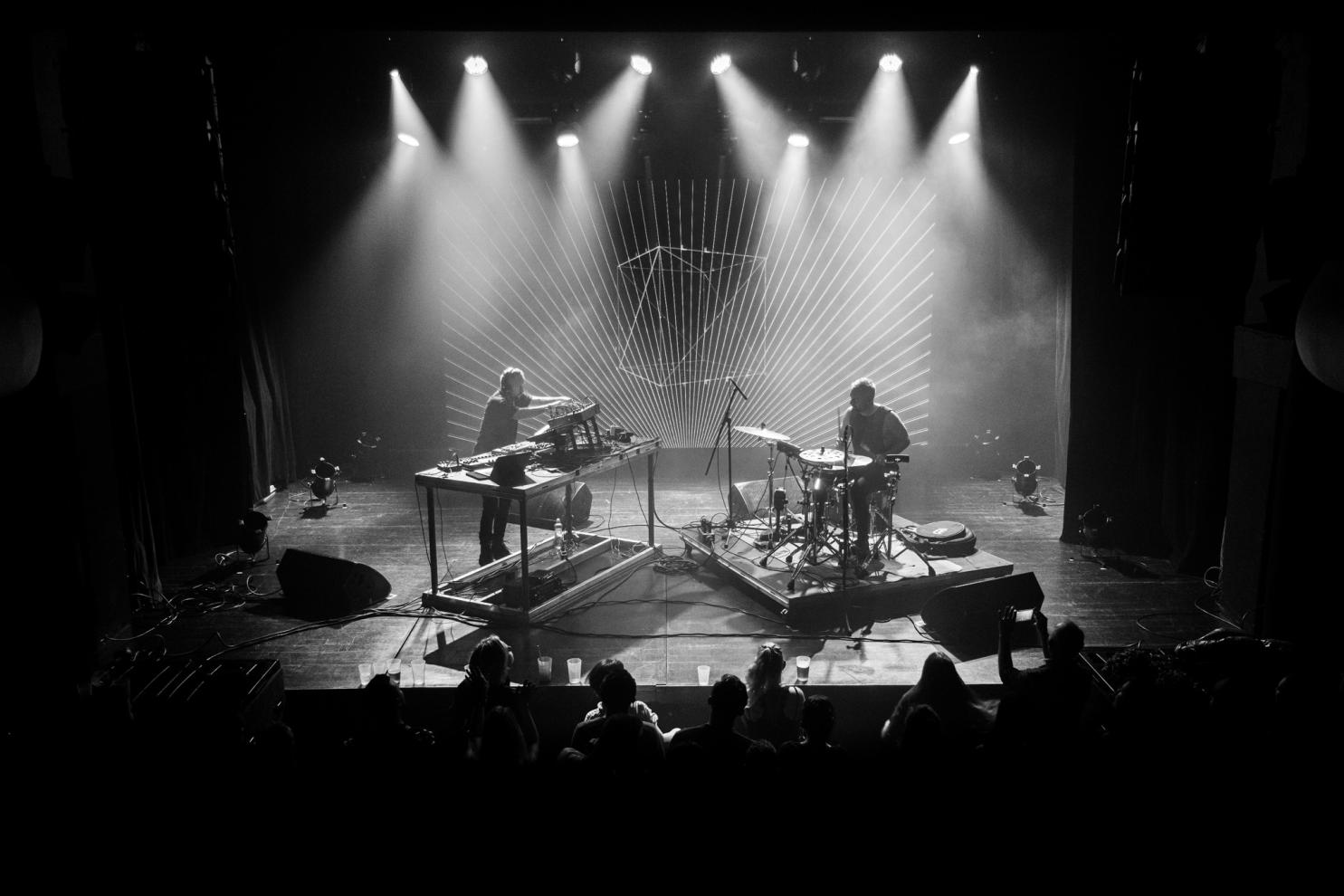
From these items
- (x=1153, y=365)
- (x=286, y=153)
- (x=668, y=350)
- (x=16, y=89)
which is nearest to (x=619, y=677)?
(x=16, y=89)

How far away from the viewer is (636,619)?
282 inches

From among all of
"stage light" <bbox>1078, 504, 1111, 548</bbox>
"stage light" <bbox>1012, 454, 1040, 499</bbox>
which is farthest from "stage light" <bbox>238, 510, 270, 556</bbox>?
"stage light" <bbox>1012, 454, 1040, 499</bbox>

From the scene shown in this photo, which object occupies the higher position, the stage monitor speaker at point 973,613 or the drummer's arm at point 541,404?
the drummer's arm at point 541,404

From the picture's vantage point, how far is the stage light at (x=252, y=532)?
8.56 m

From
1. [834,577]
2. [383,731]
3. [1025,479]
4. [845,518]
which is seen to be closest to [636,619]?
[834,577]

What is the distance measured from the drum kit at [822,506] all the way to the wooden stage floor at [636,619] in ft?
A: 1.89

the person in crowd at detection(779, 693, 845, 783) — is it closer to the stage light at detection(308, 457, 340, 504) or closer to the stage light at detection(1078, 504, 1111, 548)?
the stage light at detection(1078, 504, 1111, 548)

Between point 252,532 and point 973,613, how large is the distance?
6326mm

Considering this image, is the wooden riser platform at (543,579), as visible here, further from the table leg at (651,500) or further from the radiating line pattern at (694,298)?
the radiating line pattern at (694,298)

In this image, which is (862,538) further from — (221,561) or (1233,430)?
(221,561)

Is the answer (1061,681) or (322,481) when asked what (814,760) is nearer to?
(1061,681)

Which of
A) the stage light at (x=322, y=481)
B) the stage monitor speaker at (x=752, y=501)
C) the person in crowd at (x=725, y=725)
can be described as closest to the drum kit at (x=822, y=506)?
the stage monitor speaker at (x=752, y=501)

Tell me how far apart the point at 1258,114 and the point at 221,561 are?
867 cm

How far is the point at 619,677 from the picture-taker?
409 centimetres
